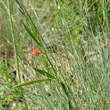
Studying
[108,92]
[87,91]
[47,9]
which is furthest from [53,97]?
[47,9]

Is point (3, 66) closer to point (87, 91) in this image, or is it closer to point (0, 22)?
point (87, 91)

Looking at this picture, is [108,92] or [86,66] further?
[86,66]

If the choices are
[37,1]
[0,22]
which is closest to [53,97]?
[0,22]

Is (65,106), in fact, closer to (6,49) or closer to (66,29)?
(66,29)

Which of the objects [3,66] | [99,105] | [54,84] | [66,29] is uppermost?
[66,29]

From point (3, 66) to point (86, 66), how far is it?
490 millimetres

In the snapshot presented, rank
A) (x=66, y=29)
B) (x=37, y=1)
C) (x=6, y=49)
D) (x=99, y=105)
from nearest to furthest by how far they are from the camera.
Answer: (x=99, y=105) < (x=66, y=29) < (x=6, y=49) < (x=37, y=1)

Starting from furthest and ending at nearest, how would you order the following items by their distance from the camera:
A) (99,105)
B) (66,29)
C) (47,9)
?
1. (47,9)
2. (66,29)
3. (99,105)

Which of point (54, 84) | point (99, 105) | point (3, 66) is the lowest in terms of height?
point (99, 105)

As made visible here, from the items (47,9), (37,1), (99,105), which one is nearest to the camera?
(99,105)

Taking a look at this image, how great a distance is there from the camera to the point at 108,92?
1.08 m

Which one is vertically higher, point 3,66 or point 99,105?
point 3,66

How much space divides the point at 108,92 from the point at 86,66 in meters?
0.20

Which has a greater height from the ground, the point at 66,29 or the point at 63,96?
the point at 66,29
